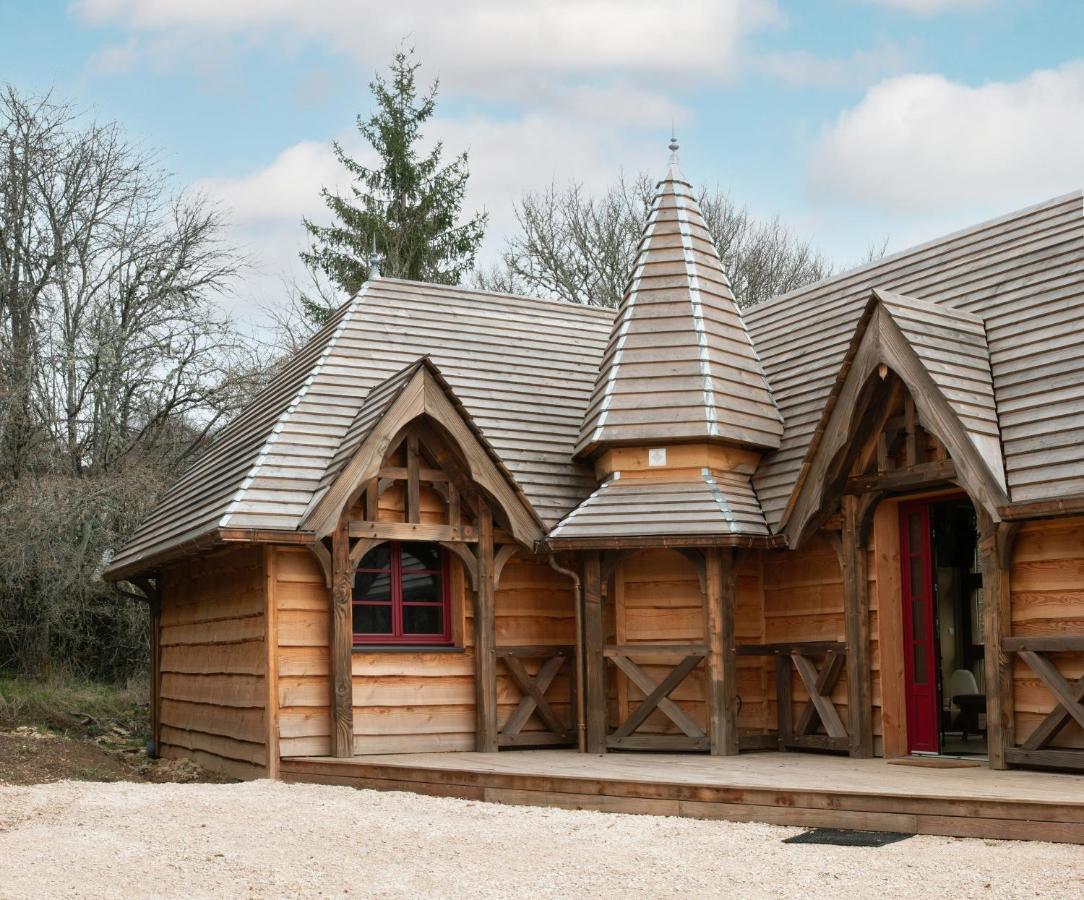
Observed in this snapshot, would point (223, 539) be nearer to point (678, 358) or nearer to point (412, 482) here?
point (412, 482)

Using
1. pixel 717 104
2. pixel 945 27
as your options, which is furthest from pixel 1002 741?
pixel 717 104

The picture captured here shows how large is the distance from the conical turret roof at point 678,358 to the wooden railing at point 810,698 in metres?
1.93

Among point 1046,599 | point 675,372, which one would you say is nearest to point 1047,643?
point 1046,599

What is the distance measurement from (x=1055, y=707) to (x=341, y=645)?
5743 mm

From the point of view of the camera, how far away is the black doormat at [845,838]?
763 centimetres

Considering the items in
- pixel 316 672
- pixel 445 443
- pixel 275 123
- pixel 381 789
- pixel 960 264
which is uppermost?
pixel 275 123

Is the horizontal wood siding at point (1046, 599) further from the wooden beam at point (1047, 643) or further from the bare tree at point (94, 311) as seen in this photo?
the bare tree at point (94, 311)

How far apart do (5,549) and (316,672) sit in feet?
29.1

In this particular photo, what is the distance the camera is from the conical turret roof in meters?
Answer: 12.5

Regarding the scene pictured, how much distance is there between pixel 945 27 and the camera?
1501cm

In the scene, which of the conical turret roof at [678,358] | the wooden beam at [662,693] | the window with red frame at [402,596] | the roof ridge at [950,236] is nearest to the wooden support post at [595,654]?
the wooden beam at [662,693]

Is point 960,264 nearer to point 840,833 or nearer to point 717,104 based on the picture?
point 717,104

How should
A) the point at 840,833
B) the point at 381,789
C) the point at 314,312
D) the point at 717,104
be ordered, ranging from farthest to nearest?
the point at 314,312
the point at 717,104
the point at 381,789
the point at 840,833

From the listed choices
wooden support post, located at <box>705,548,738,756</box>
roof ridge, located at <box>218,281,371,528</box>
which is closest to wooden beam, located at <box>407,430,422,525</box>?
roof ridge, located at <box>218,281,371,528</box>
